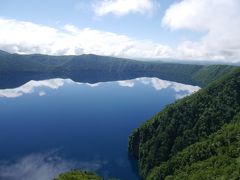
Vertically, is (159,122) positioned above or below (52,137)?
above

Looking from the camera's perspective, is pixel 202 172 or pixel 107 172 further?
pixel 107 172

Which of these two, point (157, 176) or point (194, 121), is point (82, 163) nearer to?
point (157, 176)

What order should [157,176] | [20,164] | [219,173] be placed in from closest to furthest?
[219,173]
[157,176]
[20,164]

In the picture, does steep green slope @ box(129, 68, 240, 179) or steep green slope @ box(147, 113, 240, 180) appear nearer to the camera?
steep green slope @ box(147, 113, 240, 180)

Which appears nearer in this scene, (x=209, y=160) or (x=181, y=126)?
(x=209, y=160)

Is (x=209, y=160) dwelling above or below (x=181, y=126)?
below

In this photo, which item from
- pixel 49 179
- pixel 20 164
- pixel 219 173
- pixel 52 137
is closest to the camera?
pixel 219 173

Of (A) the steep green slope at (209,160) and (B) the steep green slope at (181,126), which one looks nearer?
(A) the steep green slope at (209,160)

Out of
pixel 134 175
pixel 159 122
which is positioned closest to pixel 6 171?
pixel 134 175
